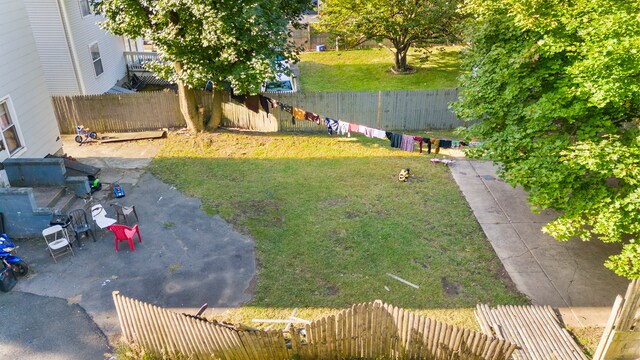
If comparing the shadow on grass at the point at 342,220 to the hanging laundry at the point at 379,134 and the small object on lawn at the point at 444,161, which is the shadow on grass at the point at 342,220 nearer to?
the small object on lawn at the point at 444,161

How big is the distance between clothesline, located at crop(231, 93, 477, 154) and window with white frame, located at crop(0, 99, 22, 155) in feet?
25.7

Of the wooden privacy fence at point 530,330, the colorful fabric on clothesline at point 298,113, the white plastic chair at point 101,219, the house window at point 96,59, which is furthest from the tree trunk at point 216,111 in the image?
the wooden privacy fence at point 530,330

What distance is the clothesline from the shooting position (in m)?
15.0

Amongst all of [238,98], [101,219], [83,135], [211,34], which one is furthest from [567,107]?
[83,135]

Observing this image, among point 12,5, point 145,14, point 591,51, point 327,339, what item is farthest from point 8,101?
point 591,51

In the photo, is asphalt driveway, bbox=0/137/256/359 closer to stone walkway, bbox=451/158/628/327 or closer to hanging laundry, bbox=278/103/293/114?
hanging laundry, bbox=278/103/293/114

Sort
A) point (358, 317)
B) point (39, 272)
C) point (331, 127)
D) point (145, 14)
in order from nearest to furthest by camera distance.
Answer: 1. point (358, 317)
2. point (39, 272)
3. point (145, 14)
4. point (331, 127)

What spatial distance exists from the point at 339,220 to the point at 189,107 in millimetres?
9053

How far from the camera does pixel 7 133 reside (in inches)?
510

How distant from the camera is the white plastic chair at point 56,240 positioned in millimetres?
10530

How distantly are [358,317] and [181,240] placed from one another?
19.8ft

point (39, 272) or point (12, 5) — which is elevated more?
point (12, 5)

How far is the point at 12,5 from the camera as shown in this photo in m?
12.7

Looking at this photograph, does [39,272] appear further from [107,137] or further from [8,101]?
[107,137]
